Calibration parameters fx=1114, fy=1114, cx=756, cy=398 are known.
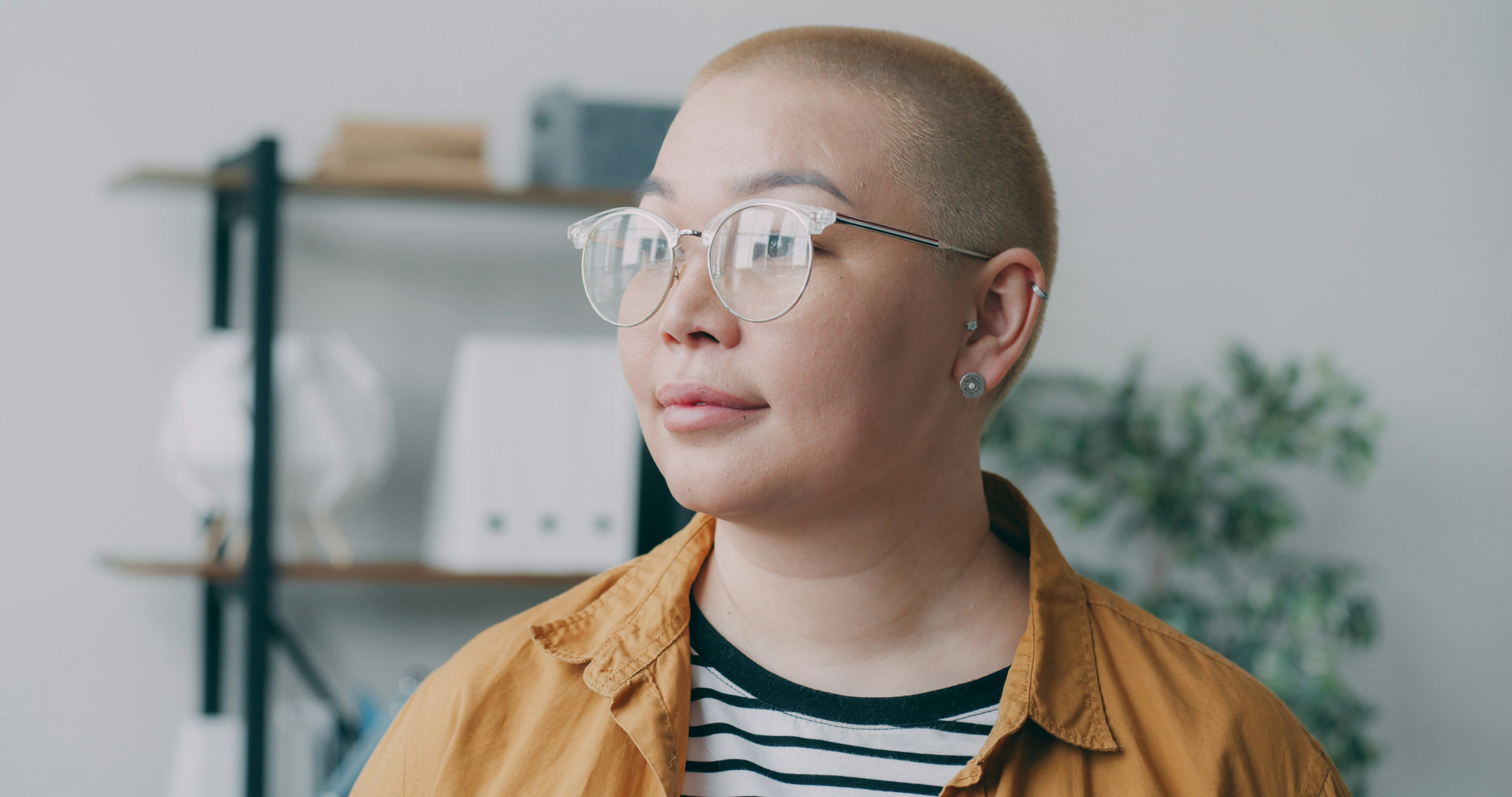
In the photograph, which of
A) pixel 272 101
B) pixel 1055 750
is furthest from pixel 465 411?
pixel 1055 750

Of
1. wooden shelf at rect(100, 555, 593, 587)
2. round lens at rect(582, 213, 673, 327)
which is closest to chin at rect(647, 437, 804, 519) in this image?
round lens at rect(582, 213, 673, 327)

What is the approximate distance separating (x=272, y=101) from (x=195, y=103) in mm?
139

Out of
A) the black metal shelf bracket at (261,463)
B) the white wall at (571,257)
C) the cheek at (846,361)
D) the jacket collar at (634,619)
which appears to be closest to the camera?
the cheek at (846,361)

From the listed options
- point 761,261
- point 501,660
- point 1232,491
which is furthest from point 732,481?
point 1232,491

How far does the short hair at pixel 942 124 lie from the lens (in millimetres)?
852

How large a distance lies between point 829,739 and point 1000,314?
1.19ft

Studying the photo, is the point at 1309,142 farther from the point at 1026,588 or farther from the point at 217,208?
the point at 217,208

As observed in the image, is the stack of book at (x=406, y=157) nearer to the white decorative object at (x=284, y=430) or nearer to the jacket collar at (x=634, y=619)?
the white decorative object at (x=284, y=430)

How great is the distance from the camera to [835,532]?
85 centimetres

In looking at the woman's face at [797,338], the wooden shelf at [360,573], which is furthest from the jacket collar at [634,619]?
the wooden shelf at [360,573]

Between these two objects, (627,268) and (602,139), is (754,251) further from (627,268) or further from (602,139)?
(602,139)

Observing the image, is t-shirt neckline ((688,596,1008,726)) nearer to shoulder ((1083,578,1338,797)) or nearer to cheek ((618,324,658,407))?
shoulder ((1083,578,1338,797))

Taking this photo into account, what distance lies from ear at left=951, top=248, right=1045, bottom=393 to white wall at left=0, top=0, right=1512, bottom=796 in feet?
5.13

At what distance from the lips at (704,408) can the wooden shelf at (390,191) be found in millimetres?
1182
